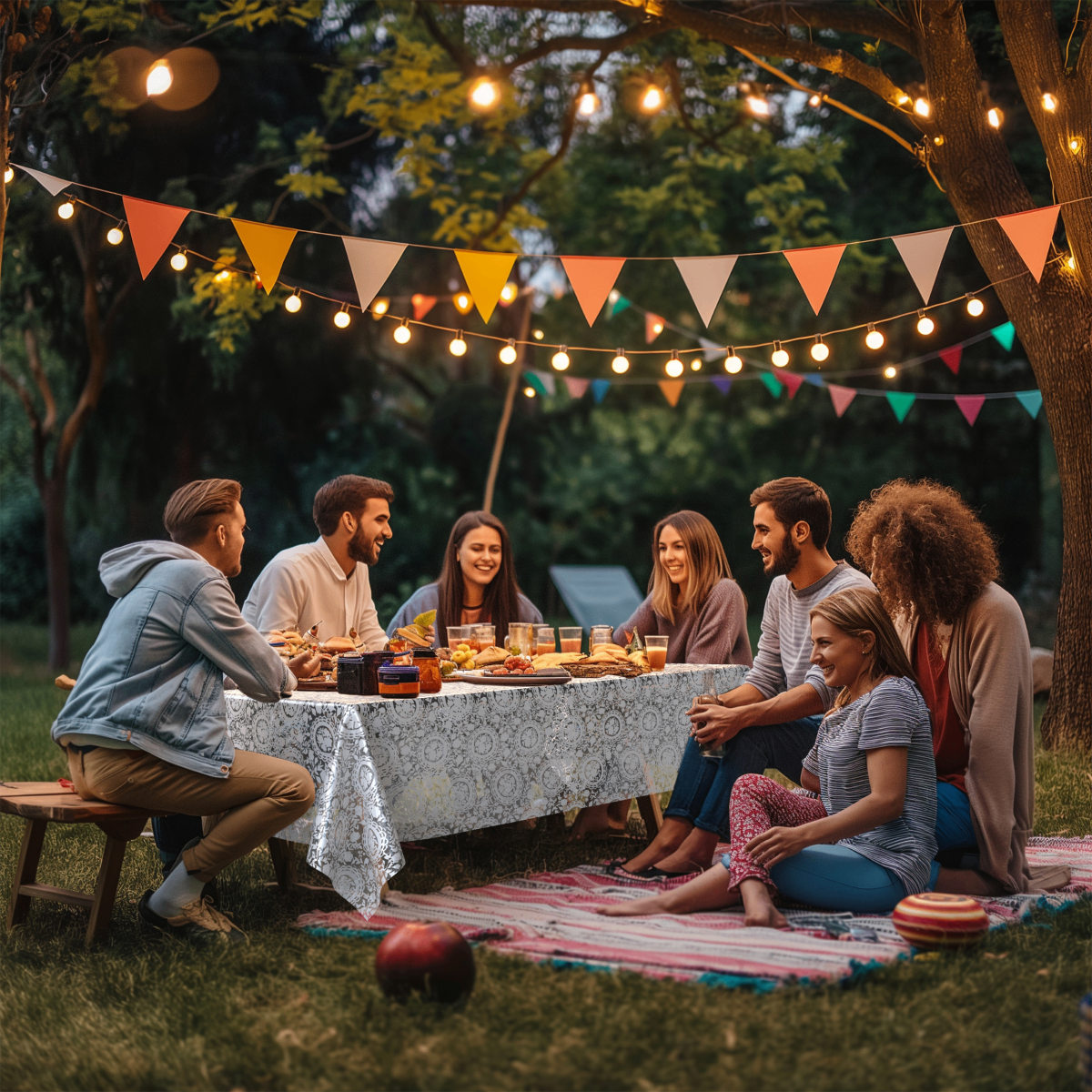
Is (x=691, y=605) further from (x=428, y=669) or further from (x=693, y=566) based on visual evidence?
(x=428, y=669)

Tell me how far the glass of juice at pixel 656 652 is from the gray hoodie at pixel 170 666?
5.25 feet

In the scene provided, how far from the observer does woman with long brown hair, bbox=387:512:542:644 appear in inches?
200

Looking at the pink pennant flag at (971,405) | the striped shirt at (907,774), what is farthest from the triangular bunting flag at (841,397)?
the striped shirt at (907,774)

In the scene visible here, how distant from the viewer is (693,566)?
4.93 m

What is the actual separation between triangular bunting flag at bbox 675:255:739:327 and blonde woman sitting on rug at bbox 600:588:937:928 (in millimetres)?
2043

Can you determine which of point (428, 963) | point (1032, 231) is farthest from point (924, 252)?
point (428, 963)

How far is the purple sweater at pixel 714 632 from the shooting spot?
4.89 meters

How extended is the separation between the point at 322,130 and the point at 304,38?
0.96 metres

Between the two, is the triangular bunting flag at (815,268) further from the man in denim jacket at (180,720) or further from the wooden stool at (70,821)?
the wooden stool at (70,821)

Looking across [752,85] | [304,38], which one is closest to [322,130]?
[304,38]

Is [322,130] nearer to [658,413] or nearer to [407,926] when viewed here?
[658,413]

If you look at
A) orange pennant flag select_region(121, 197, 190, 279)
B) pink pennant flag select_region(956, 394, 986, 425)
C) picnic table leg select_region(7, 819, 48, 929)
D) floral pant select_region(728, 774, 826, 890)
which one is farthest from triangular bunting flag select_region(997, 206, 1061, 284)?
picnic table leg select_region(7, 819, 48, 929)

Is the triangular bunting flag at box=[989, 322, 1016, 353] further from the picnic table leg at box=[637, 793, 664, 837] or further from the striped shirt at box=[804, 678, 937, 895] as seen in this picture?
the striped shirt at box=[804, 678, 937, 895]

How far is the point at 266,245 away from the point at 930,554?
9.39 feet
